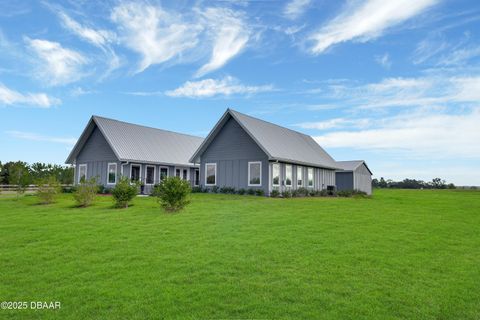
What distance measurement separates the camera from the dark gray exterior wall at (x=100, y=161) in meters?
29.9

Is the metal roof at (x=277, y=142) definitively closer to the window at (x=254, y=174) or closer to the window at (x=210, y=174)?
the window at (x=210, y=174)

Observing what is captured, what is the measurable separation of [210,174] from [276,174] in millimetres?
5586

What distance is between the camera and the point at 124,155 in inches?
1143

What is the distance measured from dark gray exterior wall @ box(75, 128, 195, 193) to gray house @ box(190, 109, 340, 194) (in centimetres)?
538

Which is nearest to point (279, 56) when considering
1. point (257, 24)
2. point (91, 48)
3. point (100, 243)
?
point (257, 24)

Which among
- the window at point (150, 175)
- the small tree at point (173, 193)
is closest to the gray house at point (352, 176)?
the window at point (150, 175)

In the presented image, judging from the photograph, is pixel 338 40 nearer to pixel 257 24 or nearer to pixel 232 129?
pixel 257 24

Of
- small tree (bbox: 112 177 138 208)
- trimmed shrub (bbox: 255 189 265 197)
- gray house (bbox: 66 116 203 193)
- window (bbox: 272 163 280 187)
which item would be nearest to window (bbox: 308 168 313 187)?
window (bbox: 272 163 280 187)

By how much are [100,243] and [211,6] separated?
38.1ft

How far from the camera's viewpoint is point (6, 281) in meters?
7.31

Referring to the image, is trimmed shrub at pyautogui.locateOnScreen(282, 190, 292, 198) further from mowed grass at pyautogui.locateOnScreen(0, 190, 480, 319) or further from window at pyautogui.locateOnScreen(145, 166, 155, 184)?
mowed grass at pyautogui.locateOnScreen(0, 190, 480, 319)

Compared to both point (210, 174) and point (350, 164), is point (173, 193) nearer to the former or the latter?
point (210, 174)

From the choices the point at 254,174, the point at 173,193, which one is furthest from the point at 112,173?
the point at 173,193

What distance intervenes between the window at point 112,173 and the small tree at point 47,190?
A: 26.6 ft
